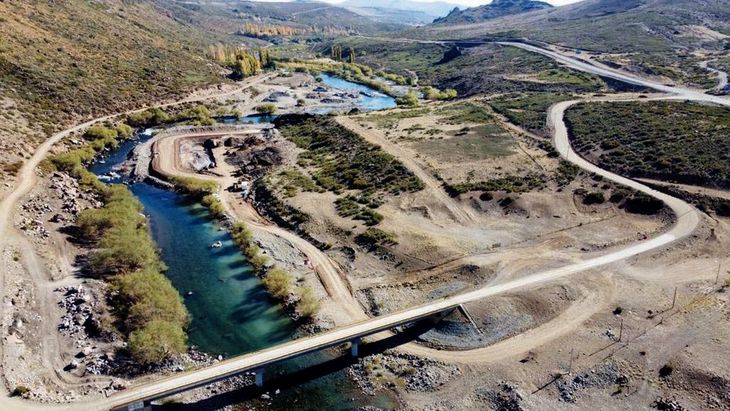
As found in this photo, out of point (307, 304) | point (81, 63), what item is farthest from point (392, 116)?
point (81, 63)

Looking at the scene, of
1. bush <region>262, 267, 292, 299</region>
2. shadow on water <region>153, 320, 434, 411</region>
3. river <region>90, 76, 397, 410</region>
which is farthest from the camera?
bush <region>262, 267, 292, 299</region>

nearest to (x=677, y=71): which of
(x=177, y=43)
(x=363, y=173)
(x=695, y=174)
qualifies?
(x=695, y=174)

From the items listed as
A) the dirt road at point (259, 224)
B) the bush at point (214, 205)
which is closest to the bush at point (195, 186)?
the dirt road at point (259, 224)

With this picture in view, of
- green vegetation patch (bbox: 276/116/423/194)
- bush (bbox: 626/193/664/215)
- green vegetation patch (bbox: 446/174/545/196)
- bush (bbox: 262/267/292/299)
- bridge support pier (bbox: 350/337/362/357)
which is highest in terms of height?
green vegetation patch (bbox: 276/116/423/194)

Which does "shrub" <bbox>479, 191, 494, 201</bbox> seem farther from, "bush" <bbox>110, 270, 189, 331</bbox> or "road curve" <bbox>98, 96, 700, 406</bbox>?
"bush" <bbox>110, 270, 189, 331</bbox>

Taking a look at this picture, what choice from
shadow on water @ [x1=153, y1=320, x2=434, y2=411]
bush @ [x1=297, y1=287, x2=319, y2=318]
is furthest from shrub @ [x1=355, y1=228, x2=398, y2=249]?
shadow on water @ [x1=153, y1=320, x2=434, y2=411]

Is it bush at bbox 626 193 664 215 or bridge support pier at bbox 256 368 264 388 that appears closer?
bridge support pier at bbox 256 368 264 388

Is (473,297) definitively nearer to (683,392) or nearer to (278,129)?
(683,392)

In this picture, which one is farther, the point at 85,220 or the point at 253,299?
the point at 85,220
